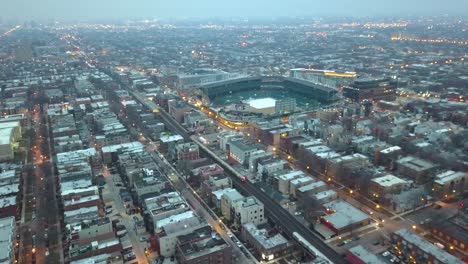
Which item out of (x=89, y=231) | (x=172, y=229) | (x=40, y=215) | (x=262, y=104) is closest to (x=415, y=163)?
(x=172, y=229)

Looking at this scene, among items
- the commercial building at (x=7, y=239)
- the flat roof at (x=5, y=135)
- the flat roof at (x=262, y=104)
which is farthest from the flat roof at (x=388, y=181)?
the flat roof at (x=5, y=135)

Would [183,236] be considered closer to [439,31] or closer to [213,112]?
[213,112]

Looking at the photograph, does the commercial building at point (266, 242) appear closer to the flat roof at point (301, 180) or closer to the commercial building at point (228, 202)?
the commercial building at point (228, 202)

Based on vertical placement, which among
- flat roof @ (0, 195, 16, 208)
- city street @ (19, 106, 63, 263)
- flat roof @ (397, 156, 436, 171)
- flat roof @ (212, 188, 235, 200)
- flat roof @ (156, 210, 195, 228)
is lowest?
city street @ (19, 106, 63, 263)

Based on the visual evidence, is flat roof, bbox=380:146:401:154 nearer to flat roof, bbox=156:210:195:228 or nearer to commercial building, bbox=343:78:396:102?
flat roof, bbox=156:210:195:228

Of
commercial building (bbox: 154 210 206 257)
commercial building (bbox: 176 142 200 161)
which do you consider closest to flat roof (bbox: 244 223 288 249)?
commercial building (bbox: 154 210 206 257)

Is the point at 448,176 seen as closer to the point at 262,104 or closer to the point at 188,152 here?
the point at 188,152
